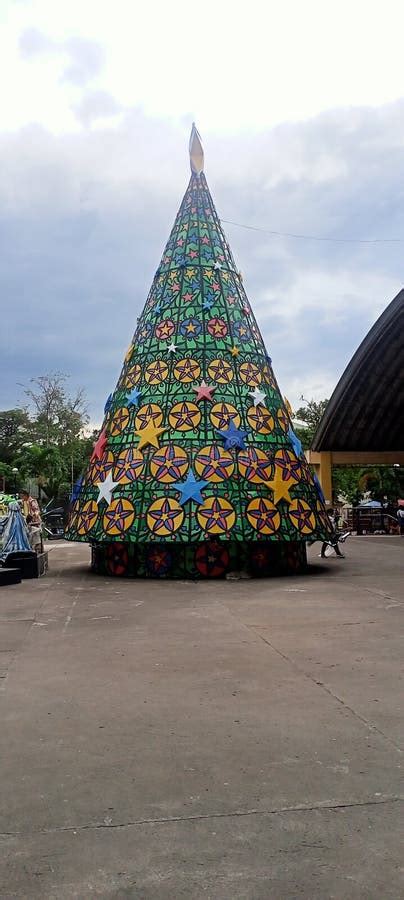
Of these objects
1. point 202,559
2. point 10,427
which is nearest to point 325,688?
point 202,559

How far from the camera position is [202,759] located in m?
3.72

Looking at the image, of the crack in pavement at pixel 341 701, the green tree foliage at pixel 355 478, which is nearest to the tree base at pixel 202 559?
the crack in pavement at pixel 341 701

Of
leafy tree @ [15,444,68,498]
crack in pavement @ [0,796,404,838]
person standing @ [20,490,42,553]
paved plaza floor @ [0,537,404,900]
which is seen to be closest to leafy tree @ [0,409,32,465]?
leafy tree @ [15,444,68,498]

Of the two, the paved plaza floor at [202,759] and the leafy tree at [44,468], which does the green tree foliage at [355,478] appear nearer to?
the leafy tree at [44,468]

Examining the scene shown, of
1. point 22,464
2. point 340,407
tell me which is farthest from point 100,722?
point 22,464

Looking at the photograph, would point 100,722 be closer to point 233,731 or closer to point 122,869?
point 233,731

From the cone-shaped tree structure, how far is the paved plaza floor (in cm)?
371

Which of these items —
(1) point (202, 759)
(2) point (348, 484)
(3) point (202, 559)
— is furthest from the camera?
(2) point (348, 484)

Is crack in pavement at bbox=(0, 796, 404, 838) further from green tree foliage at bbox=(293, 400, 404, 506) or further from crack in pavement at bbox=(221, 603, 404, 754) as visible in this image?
green tree foliage at bbox=(293, 400, 404, 506)

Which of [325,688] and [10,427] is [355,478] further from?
[325,688]

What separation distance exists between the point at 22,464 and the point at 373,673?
1267 inches

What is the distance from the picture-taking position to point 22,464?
35.9 meters

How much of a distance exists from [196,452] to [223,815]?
878cm

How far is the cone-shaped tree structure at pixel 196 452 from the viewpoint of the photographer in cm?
1138
